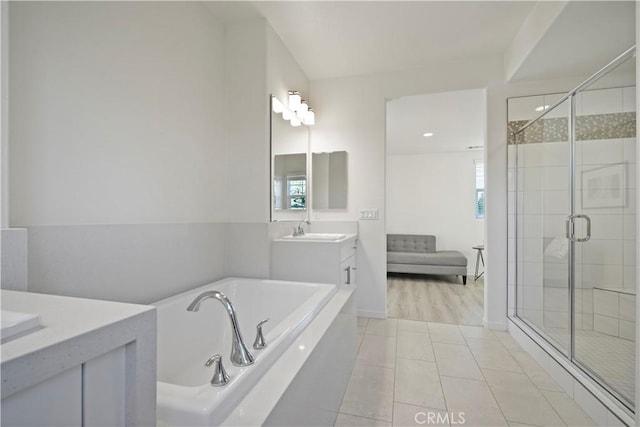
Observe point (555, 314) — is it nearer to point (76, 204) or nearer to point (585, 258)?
point (585, 258)

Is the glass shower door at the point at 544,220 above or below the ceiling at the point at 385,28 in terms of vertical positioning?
below

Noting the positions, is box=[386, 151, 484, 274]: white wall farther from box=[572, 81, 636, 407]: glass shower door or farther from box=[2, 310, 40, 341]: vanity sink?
box=[2, 310, 40, 341]: vanity sink

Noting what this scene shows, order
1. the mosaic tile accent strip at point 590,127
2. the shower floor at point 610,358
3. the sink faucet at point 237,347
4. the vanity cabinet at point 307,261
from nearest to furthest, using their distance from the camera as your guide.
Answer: the sink faucet at point 237,347 → the shower floor at point 610,358 → the mosaic tile accent strip at point 590,127 → the vanity cabinet at point 307,261

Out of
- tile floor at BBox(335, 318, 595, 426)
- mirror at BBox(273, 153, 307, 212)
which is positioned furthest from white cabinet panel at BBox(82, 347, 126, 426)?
mirror at BBox(273, 153, 307, 212)

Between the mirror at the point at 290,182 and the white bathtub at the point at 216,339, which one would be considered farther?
the mirror at the point at 290,182

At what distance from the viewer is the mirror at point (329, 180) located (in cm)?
313

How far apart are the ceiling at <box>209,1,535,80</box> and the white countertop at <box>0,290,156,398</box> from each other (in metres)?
2.29

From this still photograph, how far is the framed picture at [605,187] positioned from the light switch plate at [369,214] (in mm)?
1621

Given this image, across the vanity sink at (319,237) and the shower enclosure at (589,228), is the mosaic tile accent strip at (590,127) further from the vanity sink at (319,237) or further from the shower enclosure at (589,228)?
the vanity sink at (319,237)

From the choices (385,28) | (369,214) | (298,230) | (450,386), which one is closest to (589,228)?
(450,386)

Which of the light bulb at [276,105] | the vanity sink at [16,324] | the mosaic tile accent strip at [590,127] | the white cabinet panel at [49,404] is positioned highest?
the light bulb at [276,105]

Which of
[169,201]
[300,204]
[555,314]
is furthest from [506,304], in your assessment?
[169,201]

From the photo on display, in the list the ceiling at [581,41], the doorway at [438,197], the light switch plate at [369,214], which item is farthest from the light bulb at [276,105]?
the ceiling at [581,41]

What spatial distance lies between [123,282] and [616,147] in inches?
122
